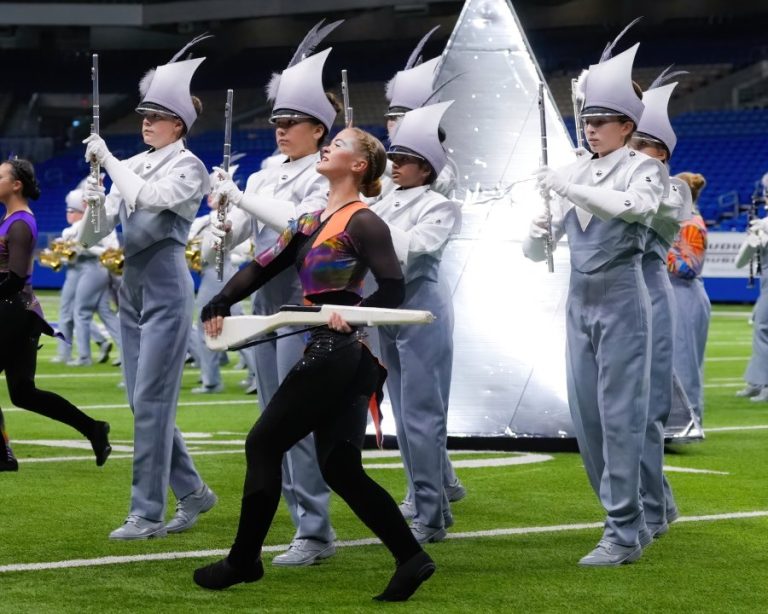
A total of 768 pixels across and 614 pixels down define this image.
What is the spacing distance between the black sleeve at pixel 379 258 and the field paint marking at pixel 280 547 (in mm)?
1500

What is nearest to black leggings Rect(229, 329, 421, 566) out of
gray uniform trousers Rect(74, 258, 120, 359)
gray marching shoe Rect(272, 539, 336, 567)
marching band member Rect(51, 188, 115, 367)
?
gray marching shoe Rect(272, 539, 336, 567)

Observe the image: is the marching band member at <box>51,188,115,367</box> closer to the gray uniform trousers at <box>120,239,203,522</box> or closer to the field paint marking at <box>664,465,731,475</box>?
the field paint marking at <box>664,465,731,475</box>

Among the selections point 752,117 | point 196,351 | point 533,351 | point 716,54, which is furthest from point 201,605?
point 716,54

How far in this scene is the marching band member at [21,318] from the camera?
7965mm

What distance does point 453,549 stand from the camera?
6395 millimetres

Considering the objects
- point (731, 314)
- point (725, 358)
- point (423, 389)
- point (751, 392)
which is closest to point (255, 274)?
point (423, 389)

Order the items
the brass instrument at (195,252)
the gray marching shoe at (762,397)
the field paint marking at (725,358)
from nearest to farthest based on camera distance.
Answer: the gray marching shoe at (762,397)
the brass instrument at (195,252)
the field paint marking at (725,358)

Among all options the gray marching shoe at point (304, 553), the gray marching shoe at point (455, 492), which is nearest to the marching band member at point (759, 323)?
the gray marching shoe at point (455, 492)

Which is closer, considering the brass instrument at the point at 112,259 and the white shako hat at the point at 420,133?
the white shako hat at the point at 420,133

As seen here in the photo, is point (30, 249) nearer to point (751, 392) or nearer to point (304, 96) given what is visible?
point (304, 96)

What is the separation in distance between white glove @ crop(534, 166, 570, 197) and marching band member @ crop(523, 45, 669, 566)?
11 cm

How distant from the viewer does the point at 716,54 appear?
124 feet

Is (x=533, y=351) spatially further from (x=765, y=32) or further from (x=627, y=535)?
(x=765, y=32)

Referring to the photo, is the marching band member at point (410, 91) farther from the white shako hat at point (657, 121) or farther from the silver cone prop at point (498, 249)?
the silver cone prop at point (498, 249)
